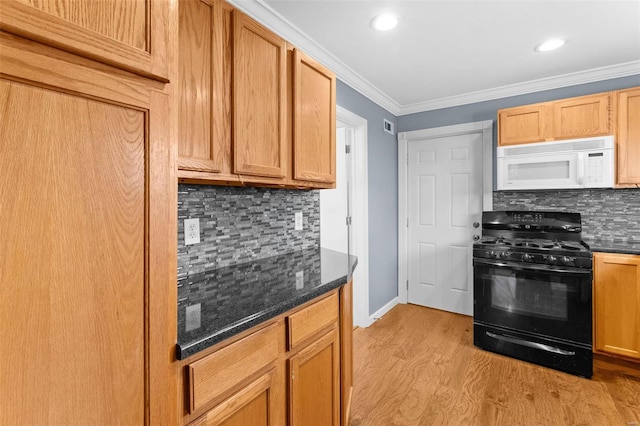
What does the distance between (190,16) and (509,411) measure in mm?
2674

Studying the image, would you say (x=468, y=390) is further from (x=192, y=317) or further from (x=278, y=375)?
(x=192, y=317)

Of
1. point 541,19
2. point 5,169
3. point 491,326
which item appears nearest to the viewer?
point 5,169

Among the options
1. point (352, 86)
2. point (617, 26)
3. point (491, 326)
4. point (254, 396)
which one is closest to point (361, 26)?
point (352, 86)

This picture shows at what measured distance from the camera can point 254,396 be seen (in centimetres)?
106

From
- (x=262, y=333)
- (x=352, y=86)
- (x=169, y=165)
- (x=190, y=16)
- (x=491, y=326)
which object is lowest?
(x=491, y=326)

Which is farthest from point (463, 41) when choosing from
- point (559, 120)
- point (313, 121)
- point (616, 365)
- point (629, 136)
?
point (616, 365)

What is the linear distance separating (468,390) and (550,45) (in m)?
2.59

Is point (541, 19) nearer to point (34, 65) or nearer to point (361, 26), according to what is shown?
point (361, 26)

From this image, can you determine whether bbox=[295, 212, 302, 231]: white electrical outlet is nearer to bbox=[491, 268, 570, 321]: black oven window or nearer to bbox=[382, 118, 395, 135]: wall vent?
bbox=[491, 268, 570, 321]: black oven window

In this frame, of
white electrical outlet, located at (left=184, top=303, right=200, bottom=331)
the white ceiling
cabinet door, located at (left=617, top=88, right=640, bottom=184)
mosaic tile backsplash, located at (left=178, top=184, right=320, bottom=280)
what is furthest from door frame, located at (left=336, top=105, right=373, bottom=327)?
white electrical outlet, located at (left=184, top=303, right=200, bottom=331)

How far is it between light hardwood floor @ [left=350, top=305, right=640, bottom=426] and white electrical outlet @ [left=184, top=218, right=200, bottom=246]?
1.40m

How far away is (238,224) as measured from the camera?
1.84 meters

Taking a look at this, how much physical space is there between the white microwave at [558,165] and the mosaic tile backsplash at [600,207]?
317 millimetres

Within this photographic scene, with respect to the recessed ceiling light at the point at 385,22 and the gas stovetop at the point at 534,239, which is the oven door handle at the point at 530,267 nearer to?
the gas stovetop at the point at 534,239
